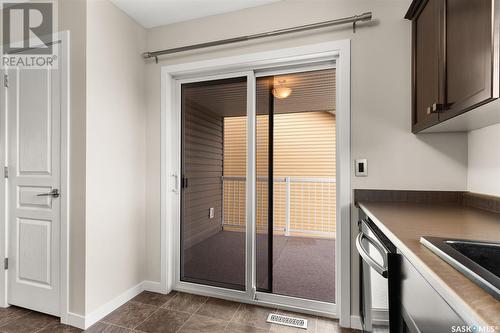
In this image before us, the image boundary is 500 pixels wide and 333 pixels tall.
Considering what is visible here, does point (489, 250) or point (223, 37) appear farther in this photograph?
point (223, 37)

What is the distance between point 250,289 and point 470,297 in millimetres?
1917

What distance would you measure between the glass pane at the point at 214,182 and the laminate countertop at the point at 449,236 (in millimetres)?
1228

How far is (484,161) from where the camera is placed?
146 cm

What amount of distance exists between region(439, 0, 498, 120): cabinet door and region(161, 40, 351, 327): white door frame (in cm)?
71

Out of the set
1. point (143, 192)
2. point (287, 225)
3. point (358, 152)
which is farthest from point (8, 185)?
point (287, 225)

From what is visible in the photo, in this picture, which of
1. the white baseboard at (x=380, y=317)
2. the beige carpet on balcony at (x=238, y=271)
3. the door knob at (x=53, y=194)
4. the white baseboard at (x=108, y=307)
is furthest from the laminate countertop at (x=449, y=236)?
the door knob at (x=53, y=194)

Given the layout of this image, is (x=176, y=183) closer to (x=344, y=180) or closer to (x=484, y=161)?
(x=344, y=180)

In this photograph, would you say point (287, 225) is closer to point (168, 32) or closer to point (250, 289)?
point (250, 289)

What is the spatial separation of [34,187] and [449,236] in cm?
269

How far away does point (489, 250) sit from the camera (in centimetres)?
74

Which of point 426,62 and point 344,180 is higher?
point 426,62

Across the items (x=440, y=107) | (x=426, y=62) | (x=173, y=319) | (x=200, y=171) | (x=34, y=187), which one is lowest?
(x=173, y=319)

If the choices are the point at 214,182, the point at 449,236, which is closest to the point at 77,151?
the point at 214,182

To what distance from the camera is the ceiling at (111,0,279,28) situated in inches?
80.4
